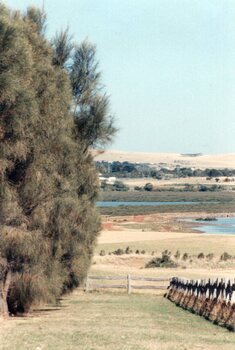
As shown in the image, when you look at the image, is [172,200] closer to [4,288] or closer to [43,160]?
[4,288]

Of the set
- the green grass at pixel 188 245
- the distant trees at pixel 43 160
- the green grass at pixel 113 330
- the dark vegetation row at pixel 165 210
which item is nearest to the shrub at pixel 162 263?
the green grass at pixel 188 245

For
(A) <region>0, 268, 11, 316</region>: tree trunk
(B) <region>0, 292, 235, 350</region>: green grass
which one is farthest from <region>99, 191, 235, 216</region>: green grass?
(A) <region>0, 268, 11, 316</region>: tree trunk

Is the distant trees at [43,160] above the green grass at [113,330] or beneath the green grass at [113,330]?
above

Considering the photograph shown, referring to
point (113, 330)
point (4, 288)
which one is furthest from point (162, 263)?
point (113, 330)

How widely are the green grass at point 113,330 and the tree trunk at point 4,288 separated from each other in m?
0.60

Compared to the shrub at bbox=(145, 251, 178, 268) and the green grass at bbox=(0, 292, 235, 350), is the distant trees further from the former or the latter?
the shrub at bbox=(145, 251, 178, 268)

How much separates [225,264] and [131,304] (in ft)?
70.9

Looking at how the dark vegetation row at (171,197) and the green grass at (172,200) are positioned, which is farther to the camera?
the dark vegetation row at (171,197)

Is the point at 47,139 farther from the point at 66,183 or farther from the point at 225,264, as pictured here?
the point at 225,264

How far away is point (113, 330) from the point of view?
54.1 feet

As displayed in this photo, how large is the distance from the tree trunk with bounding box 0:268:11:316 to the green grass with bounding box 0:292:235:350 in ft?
1.96

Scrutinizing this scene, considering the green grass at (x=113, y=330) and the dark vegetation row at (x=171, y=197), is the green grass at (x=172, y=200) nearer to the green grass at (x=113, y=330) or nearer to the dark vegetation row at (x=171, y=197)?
the dark vegetation row at (x=171, y=197)

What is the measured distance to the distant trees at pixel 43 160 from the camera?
18250mm

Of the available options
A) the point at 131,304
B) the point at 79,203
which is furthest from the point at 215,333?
the point at 131,304
